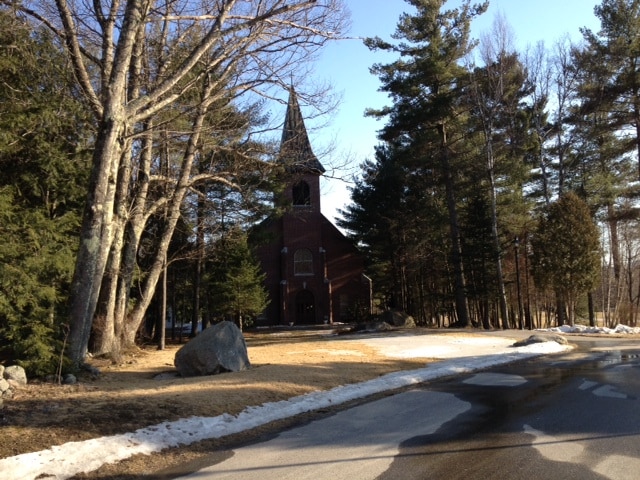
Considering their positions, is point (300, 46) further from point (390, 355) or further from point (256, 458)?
point (256, 458)

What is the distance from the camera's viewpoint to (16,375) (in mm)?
8859

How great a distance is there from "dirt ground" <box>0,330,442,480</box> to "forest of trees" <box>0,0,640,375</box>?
5.02ft

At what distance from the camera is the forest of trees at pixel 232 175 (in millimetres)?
11344

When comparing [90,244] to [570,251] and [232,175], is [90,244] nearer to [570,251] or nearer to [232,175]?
[232,175]

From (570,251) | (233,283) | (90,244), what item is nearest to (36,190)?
(90,244)

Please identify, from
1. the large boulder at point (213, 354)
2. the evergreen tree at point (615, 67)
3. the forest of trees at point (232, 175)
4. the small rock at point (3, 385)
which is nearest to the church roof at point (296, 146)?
the forest of trees at point (232, 175)

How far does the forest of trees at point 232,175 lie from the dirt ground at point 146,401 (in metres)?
1.53

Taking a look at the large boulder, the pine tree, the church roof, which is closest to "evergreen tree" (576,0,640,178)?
the pine tree

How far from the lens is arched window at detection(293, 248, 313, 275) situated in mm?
41994

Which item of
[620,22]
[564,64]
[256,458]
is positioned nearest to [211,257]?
[256,458]

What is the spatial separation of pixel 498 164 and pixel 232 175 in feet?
54.3

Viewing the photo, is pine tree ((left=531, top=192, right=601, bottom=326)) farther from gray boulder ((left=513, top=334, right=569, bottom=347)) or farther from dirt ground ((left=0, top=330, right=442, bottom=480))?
dirt ground ((left=0, top=330, right=442, bottom=480))

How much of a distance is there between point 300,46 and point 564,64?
78.1 feet

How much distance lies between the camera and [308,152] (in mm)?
17859
